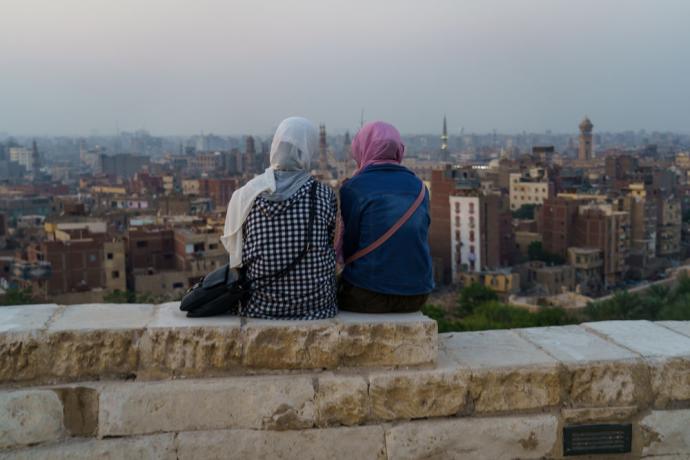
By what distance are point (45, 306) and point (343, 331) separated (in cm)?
77

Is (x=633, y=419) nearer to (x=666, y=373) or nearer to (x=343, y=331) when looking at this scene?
(x=666, y=373)

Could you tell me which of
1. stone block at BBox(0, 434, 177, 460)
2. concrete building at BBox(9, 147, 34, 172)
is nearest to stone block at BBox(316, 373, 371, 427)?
stone block at BBox(0, 434, 177, 460)

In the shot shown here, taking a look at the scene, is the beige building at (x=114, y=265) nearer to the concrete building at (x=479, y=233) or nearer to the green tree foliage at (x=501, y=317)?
the green tree foliage at (x=501, y=317)

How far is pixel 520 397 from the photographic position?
6.36ft

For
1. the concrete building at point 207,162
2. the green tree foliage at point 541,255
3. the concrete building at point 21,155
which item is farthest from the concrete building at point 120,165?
the green tree foliage at point 541,255

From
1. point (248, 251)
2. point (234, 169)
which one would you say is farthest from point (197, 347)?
point (234, 169)

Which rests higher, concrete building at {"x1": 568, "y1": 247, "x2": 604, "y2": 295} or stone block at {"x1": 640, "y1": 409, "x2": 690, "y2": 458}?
stone block at {"x1": 640, "y1": 409, "x2": 690, "y2": 458}

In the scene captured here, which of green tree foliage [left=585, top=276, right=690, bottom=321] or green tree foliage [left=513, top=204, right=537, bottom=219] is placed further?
green tree foliage [left=513, top=204, right=537, bottom=219]

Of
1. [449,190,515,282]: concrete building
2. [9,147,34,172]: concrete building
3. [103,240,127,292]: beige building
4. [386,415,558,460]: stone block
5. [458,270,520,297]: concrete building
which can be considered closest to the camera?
[386,415,558,460]: stone block

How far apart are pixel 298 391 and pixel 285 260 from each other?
12.4 inches

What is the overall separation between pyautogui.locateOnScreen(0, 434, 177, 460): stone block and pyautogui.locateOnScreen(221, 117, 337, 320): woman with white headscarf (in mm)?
366

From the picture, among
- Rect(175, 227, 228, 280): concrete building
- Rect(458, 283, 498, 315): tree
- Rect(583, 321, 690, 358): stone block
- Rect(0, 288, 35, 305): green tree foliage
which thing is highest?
Rect(583, 321, 690, 358): stone block

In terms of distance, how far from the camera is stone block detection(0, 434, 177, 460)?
1.74 m

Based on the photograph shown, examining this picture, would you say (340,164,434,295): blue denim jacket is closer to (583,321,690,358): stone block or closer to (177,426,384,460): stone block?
(177,426,384,460): stone block
